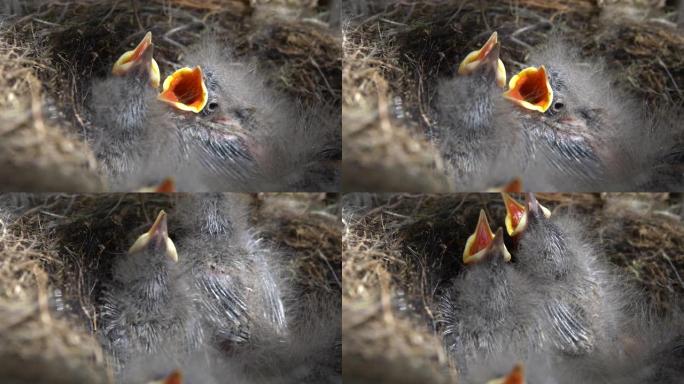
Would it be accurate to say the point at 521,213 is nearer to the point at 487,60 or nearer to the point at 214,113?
the point at 487,60

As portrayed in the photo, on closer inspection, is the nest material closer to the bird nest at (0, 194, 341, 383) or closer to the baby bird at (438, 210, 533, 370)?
the bird nest at (0, 194, 341, 383)

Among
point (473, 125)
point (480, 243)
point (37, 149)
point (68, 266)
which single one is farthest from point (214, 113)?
point (480, 243)

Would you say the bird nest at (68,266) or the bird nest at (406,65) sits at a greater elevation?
the bird nest at (406,65)

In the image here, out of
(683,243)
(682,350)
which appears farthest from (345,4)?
(682,350)

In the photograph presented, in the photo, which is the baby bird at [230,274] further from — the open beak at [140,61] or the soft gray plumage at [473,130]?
the soft gray plumage at [473,130]

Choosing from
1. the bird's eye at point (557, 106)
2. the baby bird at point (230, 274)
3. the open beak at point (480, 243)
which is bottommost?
the baby bird at point (230, 274)

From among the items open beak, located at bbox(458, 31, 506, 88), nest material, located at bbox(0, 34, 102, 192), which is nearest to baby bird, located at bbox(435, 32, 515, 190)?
open beak, located at bbox(458, 31, 506, 88)

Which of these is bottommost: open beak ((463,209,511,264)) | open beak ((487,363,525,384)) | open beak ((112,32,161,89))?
open beak ((487,363,525,384))

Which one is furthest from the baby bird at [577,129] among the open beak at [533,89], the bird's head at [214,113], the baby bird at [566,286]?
the bird's head at [214,113]
